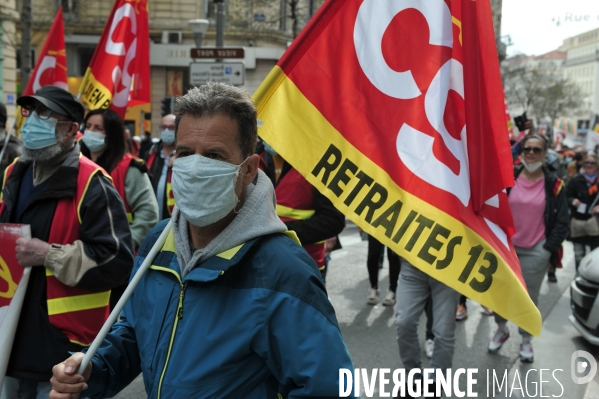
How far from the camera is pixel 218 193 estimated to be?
6.78ft

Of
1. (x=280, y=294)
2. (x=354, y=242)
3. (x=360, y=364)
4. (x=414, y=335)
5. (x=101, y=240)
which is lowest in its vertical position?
(x=354, y=242)

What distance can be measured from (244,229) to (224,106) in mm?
374

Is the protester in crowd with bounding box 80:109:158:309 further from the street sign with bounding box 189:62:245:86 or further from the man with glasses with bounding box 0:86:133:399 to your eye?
the street sign with bounding box 189:62:245:86

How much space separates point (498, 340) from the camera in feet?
21.6

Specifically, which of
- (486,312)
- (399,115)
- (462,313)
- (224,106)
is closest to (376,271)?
(462,313)

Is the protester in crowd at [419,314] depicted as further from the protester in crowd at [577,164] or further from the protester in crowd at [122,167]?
the protester in crowd at [577,164]

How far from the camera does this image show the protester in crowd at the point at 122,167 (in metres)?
5.18

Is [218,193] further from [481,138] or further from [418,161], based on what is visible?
[481,138]

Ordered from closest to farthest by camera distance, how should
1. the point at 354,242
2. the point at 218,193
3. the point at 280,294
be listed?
the point at 280,294, the point at 218,193, the point at 354,242

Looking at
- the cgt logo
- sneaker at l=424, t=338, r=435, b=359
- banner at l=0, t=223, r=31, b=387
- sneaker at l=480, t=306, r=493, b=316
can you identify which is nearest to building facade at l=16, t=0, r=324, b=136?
sneaker at l=480, t=306, r=493, b=316

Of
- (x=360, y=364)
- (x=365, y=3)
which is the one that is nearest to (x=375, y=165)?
(x=365, y=3)

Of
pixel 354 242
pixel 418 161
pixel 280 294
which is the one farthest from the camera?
pixel 354 242

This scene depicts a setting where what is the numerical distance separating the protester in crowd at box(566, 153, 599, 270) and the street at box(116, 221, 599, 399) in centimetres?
119

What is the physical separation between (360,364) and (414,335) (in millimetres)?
1224
